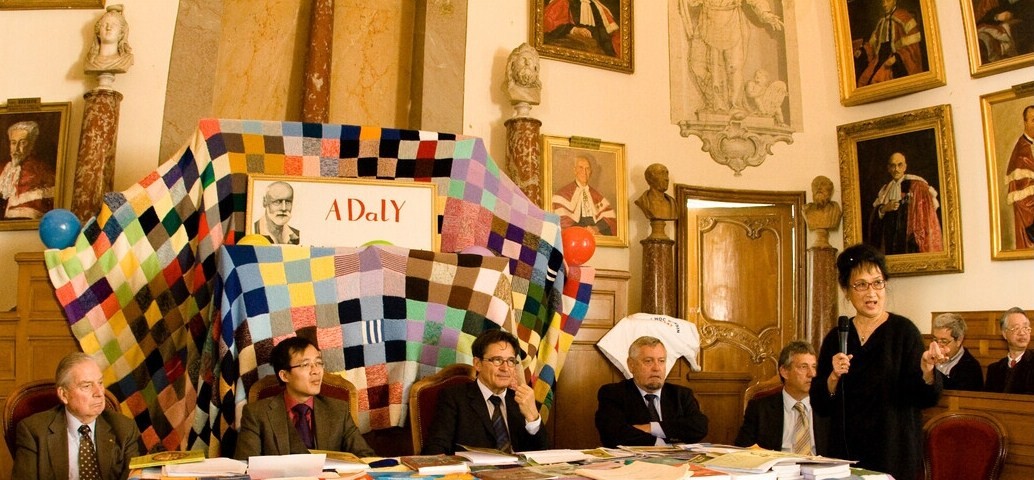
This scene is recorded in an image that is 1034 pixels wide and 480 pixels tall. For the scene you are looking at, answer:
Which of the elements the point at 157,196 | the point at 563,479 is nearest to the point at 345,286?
the point at 157,196

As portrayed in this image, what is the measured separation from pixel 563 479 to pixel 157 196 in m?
3.30

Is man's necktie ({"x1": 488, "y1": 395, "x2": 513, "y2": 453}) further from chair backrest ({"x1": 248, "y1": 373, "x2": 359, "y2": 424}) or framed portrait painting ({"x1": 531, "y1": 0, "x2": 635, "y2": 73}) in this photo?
framed portrait painting ({"x1": 531, "y1": 0, "x2": 635, "y2": 73})

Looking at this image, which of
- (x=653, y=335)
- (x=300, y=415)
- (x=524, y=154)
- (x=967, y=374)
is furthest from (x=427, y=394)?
(x=967, y=374)

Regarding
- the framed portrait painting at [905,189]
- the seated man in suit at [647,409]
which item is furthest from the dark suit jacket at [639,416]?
the framed portrait painting at [905,189]

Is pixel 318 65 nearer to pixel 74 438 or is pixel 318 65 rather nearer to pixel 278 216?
pixel 278 216

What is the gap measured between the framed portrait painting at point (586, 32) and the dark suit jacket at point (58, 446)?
4.89 m

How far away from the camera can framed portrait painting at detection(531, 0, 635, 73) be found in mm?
7605

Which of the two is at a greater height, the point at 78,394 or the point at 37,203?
the point at 37,203

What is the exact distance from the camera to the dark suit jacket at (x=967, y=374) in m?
6.27

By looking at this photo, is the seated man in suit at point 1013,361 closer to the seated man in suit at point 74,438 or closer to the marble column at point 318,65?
the marble column at point 318,65

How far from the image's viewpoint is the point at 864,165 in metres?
7.98

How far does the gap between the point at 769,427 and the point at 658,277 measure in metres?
3.06

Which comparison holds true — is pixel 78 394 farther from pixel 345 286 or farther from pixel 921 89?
pixel 921 89

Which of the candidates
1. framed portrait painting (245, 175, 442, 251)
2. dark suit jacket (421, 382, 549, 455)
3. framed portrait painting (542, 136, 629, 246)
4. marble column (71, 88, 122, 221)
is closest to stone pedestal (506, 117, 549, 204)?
framed portrait painting (542, 136, 629, 246)
